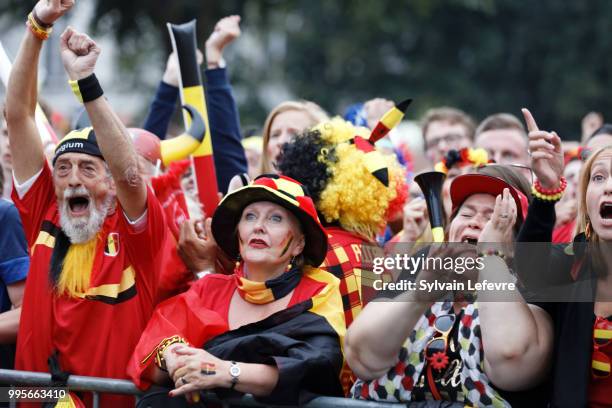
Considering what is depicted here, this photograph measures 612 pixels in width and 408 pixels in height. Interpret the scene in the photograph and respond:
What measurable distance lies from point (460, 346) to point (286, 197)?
40.3 inches

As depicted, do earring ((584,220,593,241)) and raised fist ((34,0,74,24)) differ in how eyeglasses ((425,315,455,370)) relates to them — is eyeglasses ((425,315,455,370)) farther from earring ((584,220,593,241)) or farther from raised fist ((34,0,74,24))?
raised fist ((34,0,74,24))

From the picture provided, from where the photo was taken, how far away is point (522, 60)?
23.1 meters

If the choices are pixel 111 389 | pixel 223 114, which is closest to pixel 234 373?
pixel 111 389

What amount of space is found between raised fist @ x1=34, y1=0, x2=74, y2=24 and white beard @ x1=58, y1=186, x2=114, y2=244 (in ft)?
2.54

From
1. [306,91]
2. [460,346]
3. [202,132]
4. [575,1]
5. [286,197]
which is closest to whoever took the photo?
[460,346]

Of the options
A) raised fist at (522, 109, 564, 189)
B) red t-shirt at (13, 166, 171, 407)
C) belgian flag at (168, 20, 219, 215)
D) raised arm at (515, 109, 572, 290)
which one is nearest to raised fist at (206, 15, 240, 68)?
belgian flag at (168, 20, 219, 215)

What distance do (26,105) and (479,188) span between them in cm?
209

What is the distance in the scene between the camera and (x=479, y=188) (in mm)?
4512

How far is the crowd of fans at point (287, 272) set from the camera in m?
3.97

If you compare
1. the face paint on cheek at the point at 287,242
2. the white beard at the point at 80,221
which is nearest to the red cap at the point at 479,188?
the face paint on cheek at the point at 287,242

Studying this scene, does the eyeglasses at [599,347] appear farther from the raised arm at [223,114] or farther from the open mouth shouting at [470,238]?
the raised arm at [223,114]

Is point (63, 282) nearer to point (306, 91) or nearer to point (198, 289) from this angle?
point (198, 289)

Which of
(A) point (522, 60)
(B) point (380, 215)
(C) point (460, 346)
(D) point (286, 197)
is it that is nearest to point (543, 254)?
(C) point (460, 346)

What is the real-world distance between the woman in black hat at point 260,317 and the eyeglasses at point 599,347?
1.02 meters
